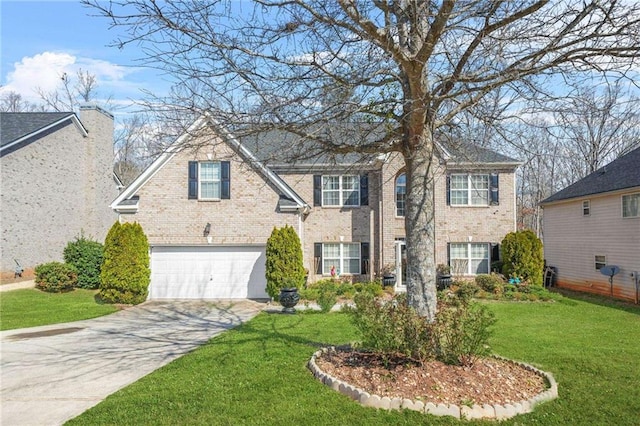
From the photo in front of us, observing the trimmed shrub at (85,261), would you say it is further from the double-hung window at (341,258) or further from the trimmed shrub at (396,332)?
the trimmed shrub at (396,332)

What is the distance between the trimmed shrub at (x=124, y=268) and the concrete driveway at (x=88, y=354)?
1038mm

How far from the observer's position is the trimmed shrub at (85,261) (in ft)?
57.6

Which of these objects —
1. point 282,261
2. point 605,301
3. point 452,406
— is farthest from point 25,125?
point 605,301

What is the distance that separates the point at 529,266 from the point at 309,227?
30.0 ft

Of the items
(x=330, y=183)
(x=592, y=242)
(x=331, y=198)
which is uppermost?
(x=330, y=183)

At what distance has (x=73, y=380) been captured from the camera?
6.82 metres

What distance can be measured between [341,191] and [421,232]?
12407 millimetres

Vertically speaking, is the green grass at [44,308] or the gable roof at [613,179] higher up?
the gable roof at [613,179]

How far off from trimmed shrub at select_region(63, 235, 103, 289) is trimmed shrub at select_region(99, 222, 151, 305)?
115 inches

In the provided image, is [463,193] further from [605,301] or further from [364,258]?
[605,301]

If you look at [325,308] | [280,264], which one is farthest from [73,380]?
[280,264]

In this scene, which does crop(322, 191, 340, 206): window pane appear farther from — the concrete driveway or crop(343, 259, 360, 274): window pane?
the concrete driveway

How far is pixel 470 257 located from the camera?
18812 mm

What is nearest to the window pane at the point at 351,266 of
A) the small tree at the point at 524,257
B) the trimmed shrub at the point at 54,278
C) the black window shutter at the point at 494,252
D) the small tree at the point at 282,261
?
the small tree at the point at 282,261
